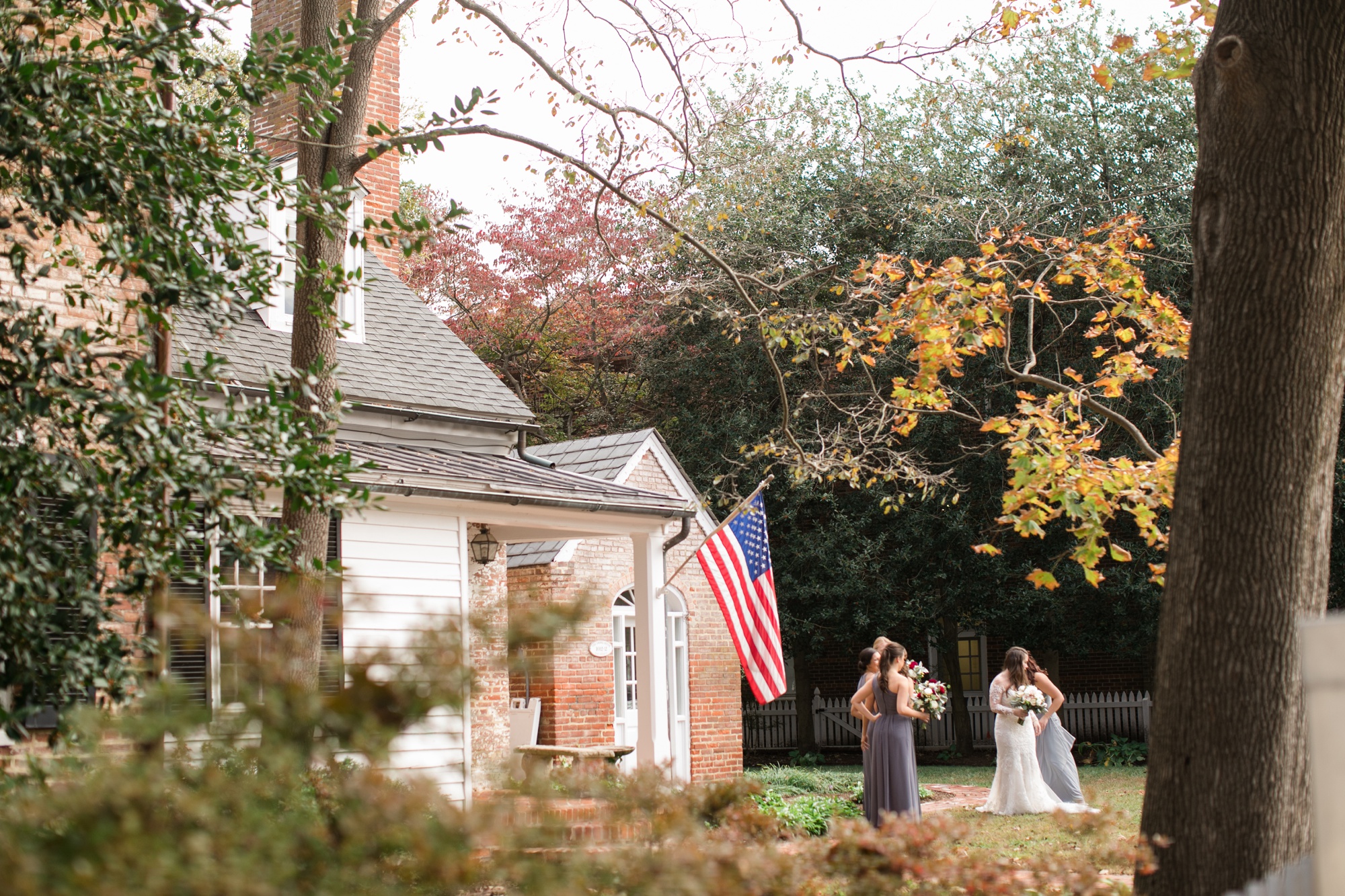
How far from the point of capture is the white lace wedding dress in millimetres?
13570

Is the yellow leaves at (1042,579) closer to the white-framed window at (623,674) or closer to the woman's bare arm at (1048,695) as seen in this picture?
A: the woman's bare arm at (1048,695)

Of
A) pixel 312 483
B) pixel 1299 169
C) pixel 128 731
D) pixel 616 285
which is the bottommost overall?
pixel 128 731

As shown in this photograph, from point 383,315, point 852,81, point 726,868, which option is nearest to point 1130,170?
point 852,81

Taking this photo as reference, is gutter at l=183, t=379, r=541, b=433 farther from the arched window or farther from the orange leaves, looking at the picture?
the arched window

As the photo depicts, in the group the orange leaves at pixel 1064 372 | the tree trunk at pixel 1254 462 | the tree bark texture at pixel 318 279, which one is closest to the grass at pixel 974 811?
the tree trunk at pixel 1254 462

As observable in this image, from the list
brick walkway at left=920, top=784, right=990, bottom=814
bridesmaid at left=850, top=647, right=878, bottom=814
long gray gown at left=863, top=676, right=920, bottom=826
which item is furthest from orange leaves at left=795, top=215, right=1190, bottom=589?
brick walkway at left=920, top=784, right=990, bottom=814

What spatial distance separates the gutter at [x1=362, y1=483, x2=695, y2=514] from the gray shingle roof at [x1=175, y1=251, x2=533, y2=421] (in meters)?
1.72

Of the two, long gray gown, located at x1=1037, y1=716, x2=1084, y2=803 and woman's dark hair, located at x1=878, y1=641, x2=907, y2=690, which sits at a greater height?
woman's dark hair, located at x1=878, y1=641, x2=907, y2=690

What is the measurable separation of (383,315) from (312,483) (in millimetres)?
8322

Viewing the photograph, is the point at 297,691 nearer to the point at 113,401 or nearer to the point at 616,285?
the point at 113,401

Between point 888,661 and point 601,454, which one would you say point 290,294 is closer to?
point 601,454

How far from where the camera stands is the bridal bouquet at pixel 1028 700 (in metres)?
13.5

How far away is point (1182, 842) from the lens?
5191 mm

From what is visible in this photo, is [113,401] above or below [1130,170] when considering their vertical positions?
below
